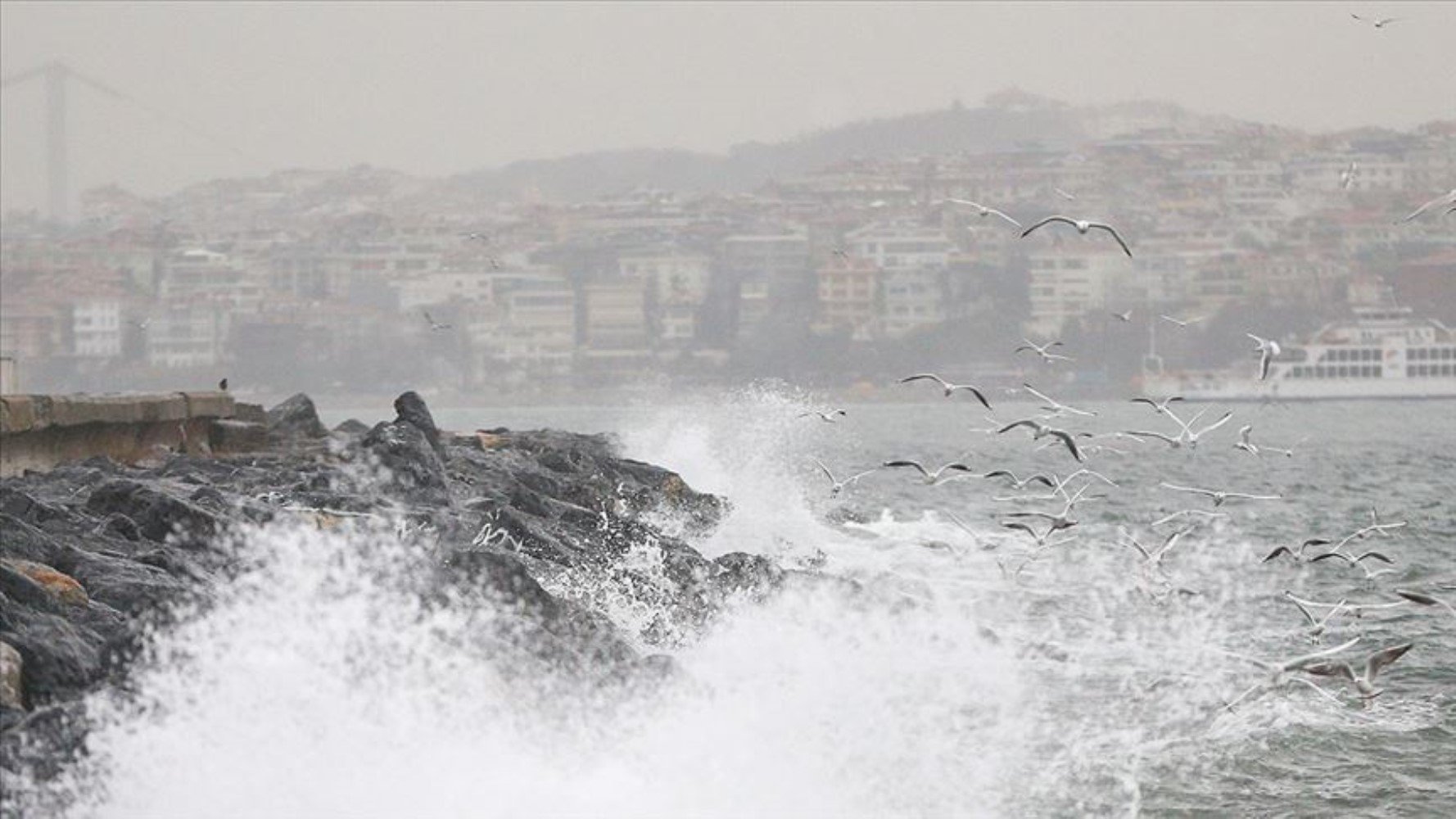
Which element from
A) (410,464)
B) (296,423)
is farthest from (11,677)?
(296,423)

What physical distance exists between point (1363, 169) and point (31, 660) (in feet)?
359

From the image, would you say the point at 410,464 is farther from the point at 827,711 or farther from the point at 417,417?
the point at 827,711

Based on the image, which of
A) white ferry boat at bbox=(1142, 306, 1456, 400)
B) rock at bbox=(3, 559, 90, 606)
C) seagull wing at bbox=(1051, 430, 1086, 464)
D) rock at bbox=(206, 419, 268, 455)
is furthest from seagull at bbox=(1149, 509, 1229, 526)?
white ferry boat at bbox=(1142, 306, 1456, 400)

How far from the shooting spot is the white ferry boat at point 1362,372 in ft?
256

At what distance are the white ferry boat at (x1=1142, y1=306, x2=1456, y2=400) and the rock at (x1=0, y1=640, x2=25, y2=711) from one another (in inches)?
2907

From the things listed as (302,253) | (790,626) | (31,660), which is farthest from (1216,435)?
(302,253)

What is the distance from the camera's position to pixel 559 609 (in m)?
7.67

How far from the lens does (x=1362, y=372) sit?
7962 cm

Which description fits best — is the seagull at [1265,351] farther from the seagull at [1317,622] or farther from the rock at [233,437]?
the rock at [233,437]

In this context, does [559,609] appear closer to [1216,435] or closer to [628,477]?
[628,477]

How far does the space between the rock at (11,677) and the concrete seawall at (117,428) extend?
19.4ft

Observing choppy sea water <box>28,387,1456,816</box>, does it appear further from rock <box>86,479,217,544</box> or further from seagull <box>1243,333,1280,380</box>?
seagull <box>1243,333,1280,380</box>

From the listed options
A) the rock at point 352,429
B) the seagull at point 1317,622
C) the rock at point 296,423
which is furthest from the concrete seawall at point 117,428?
the seagull at point 1317,622

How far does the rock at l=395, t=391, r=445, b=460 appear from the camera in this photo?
13.5 meters
